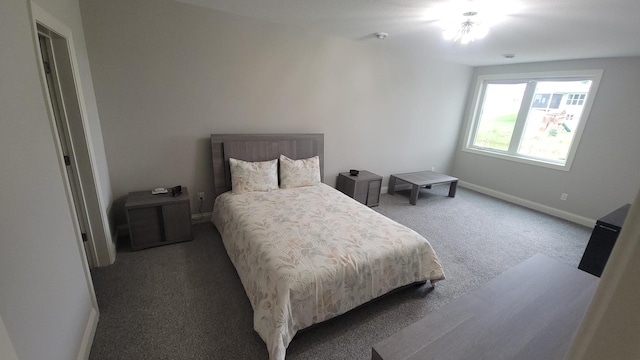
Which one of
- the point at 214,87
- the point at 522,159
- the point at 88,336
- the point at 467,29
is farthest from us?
the point at 522,159

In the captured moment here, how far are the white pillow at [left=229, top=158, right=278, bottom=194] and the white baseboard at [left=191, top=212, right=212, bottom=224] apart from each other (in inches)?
22.3

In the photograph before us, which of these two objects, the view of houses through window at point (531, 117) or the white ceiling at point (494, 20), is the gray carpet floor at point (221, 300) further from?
the white ceiling at point (494, 20)

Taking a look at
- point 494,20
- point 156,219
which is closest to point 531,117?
point 494,20

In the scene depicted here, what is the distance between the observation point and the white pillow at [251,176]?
2883 mm

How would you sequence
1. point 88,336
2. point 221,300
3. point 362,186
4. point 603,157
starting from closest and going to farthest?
point 88,336, point 221,300, point 603,157, point 362,186

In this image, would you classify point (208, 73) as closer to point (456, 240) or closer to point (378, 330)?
point (378, 330)

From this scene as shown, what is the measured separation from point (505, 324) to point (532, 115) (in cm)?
447

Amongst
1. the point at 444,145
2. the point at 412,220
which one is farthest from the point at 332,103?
the point at 444,145

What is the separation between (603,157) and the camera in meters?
3.54

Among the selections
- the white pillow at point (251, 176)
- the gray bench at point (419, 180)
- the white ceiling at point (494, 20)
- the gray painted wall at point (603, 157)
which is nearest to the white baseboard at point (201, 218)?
the white pillow at point (251, 176)

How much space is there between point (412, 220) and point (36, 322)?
3482 millimetres

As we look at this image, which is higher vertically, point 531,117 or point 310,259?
point 531,117

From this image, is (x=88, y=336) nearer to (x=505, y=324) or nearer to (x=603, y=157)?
(x=505, y=324)

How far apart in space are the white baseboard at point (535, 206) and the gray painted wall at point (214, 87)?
226cm
